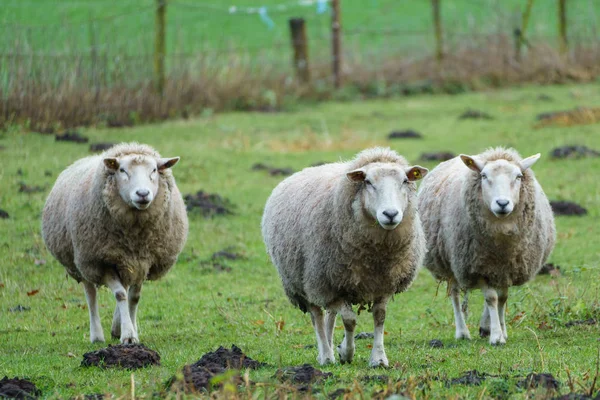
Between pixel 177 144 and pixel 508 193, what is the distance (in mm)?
9677

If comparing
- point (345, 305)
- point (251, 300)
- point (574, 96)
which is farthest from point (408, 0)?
point (345, 305)

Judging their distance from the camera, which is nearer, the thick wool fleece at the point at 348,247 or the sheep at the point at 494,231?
the thick wool fleece at the point at 348,247

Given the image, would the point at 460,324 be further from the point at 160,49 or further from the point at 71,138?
the point at 160,49

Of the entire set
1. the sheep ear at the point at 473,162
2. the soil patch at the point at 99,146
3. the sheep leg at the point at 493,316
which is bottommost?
the sheep leg at the point at 493,316

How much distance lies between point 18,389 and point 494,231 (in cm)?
409

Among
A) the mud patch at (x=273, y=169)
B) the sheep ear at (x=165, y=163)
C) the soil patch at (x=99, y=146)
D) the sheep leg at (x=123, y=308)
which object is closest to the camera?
the sheep leg at (x=123, y=308)

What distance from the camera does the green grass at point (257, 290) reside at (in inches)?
269

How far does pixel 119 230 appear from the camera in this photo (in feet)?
27.6

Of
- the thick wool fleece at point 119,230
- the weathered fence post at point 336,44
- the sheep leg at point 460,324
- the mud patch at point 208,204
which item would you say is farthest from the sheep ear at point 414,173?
the weathered fence post at point 336,44

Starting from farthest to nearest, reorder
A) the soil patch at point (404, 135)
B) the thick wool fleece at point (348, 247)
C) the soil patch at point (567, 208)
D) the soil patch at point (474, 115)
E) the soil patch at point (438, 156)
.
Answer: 1. the soil patch at point (474, 115)
2. the soil patch at point (404, 135)
3. the soil patch at point (438, 156)
4. the soil patch at point (567, 208)
5. the thick wool fleece at point (348, 247)

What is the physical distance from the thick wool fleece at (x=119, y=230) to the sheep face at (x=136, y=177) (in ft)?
0.32

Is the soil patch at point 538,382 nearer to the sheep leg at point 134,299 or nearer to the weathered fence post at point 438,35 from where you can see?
the sheep leg at point 134,299

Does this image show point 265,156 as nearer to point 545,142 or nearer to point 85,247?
point 545,142

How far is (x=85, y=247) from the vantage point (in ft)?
27.7
